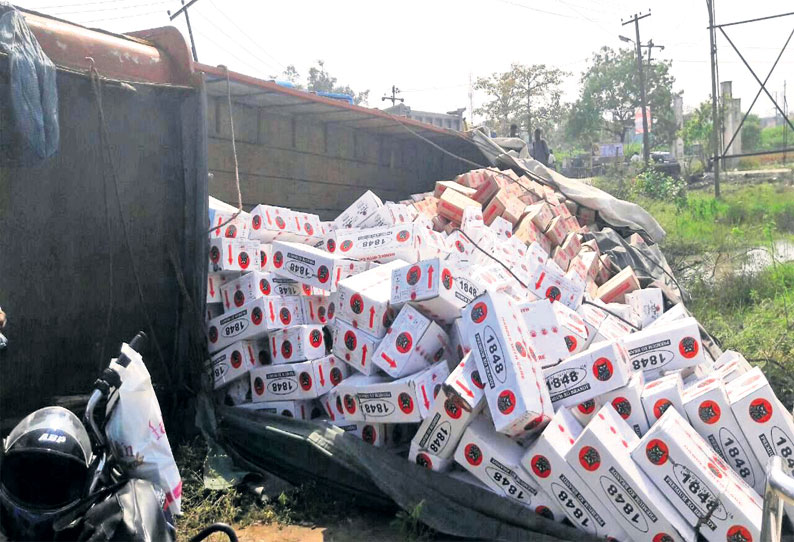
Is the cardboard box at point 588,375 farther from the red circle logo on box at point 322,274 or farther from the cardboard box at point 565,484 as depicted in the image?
the red circle logo on box at point 322,274

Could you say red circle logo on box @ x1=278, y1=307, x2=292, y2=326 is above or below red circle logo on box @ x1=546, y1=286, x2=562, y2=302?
above

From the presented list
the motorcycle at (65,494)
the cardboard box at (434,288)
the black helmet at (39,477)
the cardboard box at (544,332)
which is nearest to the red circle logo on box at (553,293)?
the cardboard box at (544,332)

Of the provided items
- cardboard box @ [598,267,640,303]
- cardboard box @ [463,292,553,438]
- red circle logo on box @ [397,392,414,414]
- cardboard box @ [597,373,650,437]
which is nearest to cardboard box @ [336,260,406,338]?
red circle logo on box @ [397,392,414,414]

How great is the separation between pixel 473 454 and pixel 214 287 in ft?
7.78

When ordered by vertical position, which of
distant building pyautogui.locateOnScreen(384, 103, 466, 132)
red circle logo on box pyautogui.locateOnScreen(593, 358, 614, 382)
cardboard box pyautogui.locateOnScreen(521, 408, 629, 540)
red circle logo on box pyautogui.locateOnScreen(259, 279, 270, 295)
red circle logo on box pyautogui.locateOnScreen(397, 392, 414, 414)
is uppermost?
distant building pyautogui.locateOnScreen(384, 103, 466, 132)

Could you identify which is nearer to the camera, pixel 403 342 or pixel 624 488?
pixel 624 488

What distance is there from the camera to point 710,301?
8.58 metres

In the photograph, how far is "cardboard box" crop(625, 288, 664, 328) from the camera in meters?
6.45

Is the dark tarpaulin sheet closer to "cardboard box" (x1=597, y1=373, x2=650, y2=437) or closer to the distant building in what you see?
"cardboard box" (x1=597, y1=373, x2=650, y2=437)

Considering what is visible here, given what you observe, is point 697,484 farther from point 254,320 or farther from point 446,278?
point 254,320

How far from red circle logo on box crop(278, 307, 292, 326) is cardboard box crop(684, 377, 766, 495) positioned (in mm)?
2645

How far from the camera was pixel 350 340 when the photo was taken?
14.7 ft

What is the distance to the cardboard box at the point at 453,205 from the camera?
24.8ft

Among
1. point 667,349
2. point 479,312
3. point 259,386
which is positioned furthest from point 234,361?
point 667,349
